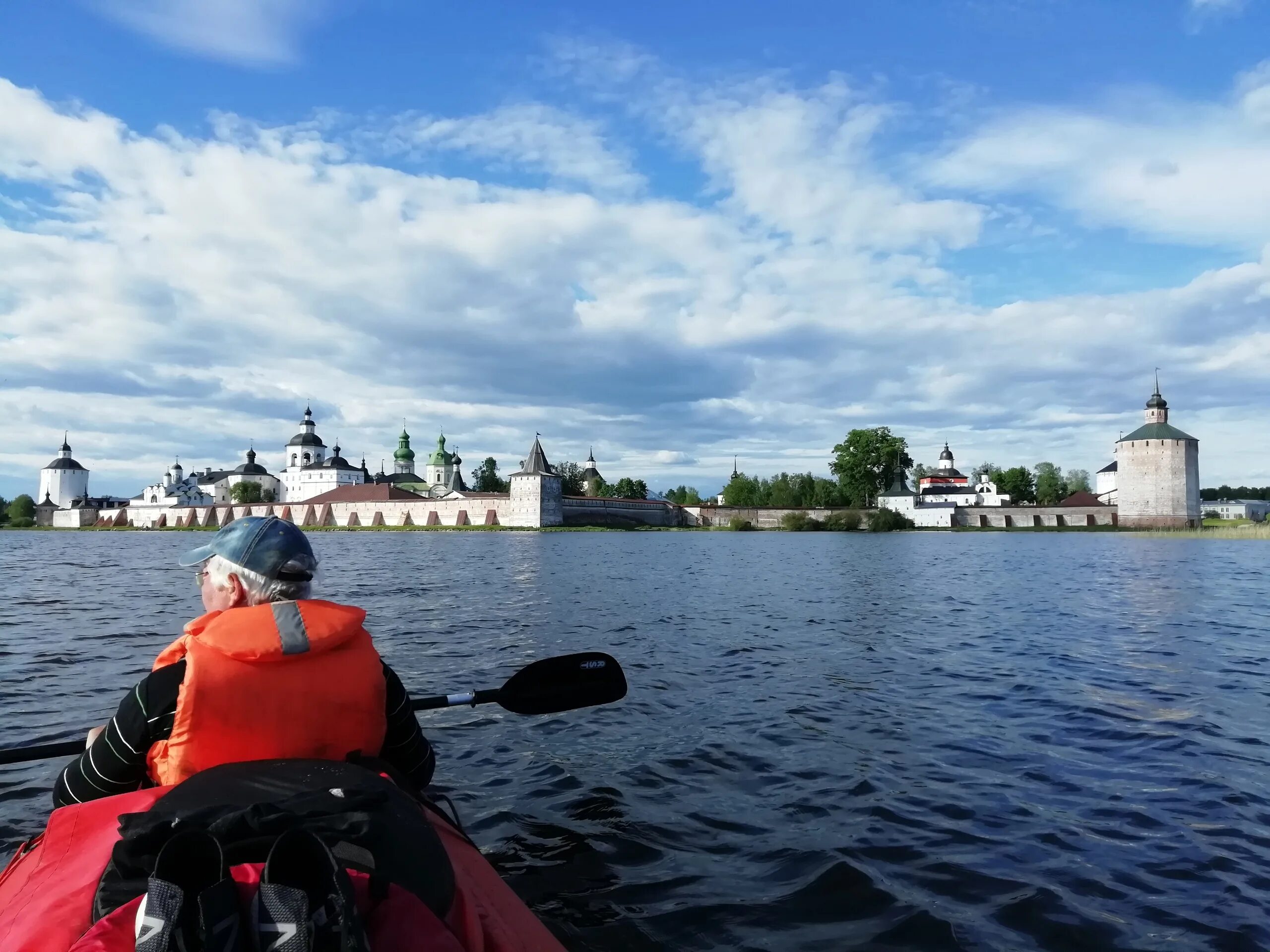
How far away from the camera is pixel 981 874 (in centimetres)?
450

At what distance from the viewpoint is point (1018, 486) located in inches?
4530

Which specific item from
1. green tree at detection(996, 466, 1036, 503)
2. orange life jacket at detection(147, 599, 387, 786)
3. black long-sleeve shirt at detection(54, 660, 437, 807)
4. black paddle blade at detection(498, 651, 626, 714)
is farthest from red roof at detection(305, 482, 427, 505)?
orange life jacket at detection(147, 599, 387, 786)

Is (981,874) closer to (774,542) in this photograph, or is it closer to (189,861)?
(189,861)

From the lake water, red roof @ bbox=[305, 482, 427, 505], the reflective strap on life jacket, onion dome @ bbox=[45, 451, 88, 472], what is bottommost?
the lake water

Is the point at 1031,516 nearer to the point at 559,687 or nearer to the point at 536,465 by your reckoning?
the point at 536,465

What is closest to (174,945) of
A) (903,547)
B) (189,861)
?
(189,861)

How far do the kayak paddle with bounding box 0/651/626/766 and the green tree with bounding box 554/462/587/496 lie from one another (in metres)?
109

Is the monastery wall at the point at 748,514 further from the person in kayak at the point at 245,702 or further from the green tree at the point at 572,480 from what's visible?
the person in kayak at the point at 245,702

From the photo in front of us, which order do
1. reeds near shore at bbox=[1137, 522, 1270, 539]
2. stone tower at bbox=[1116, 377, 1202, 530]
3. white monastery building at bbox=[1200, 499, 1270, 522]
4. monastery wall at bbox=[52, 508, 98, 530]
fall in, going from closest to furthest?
reeds near shore at bbox=[1137, 522, 1270, 539] → stone tower at bbox=[1116, 377, 1202, 530] → white monastery building at bbox=[1200, 499, 1270, 522] → monastery wall at bbox=[52, 508, 98, 530]

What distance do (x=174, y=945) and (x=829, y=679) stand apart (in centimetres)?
897

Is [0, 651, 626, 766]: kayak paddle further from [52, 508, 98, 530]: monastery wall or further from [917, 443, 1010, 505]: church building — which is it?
[52, 508, 98, 530]: monastery wall

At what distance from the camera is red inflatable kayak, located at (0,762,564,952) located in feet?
6.02

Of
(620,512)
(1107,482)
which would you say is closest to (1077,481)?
(1107,482)

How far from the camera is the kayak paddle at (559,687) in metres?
5.41
